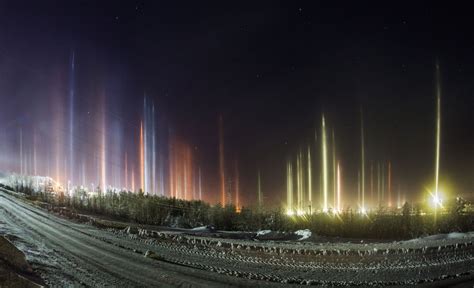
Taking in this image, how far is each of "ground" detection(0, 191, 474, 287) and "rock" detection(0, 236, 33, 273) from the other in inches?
14.9

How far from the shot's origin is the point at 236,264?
50.4ft

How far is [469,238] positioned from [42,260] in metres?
28.4

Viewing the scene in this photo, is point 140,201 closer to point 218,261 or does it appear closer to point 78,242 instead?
point 78,242

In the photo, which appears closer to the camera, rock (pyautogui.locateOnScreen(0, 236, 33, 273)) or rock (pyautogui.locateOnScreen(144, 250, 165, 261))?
rock (pyautogui.locateOnScreen(0, 236, 33, 273))

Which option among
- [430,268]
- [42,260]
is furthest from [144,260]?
[430,268]

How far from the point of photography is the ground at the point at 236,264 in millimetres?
12328

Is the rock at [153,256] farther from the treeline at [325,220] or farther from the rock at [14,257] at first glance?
the treeline at [325,220]

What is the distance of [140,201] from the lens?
58156mm

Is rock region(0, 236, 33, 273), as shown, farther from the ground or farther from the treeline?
the treeline

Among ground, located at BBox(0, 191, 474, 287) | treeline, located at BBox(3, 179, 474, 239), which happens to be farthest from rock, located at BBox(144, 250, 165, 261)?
treeline, located at BBox(3, 179, 474, 239)

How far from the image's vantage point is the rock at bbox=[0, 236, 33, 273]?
14.0 metres

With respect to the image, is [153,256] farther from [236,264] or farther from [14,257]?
[14,257]

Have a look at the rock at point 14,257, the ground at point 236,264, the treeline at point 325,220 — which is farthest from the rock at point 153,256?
the treeline at point 325,220

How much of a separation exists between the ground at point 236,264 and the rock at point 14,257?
0.38m
